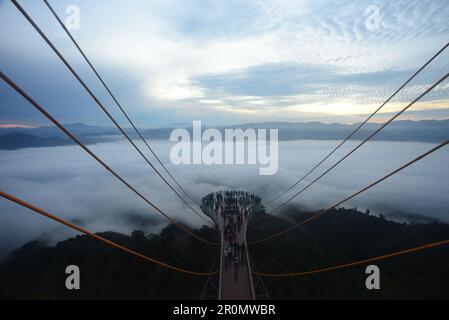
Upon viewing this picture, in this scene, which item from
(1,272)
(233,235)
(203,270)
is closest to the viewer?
(233,235)

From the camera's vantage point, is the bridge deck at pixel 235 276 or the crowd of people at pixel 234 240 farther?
the crowd of people at pixel 234 240

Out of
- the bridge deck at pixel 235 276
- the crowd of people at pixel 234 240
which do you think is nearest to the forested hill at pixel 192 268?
the crowd of people at pixel 234 240

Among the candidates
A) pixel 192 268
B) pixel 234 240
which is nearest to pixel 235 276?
pixel 234 240

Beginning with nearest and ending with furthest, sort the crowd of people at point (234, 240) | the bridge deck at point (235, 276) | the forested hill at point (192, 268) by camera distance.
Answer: the bridge deck at point (235, 276) < the crowd of people at point (234, 240) < the forested hill at point (192, 268)

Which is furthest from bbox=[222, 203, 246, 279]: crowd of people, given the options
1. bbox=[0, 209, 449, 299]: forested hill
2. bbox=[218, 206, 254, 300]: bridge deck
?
bbox=[0, 209, 449, 299]: forested hill

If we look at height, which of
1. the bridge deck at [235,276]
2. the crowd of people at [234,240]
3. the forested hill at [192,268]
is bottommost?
the forested hill at [192,268]

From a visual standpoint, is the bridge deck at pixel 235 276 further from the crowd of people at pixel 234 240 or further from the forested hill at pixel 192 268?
the forested hill at pixel 192 268

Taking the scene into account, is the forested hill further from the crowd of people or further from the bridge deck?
the bridge deck

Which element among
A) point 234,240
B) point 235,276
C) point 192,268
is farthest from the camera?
point 192,268

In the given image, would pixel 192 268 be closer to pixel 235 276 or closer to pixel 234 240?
pixel 234 240
